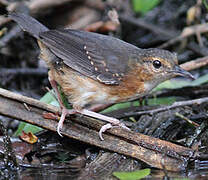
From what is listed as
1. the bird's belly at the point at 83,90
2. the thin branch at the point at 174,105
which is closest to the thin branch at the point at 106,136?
the bird's belly at the point at 83,90

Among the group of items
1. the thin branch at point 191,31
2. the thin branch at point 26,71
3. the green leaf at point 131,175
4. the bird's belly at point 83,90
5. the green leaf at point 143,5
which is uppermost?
the green leaf at point 143,5

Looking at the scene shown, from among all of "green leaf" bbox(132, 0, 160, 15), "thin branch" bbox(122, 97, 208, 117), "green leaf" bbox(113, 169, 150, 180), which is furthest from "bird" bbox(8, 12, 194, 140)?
"green leaf" bbox(132, 0, 160, 15)

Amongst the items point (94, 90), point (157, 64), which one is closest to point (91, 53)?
point (94, 90)

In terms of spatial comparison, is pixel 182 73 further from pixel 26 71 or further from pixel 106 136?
pixel 26 71

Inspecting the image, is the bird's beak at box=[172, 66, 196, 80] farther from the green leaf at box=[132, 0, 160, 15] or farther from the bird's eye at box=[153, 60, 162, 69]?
the green leaf at box=[132, 0, 160, 15]

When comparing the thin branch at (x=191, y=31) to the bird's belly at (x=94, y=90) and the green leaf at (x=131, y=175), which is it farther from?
the green leaf at (x=131, y=175)

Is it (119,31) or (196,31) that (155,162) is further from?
(119,31)

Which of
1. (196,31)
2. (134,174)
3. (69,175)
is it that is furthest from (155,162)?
(196,31)

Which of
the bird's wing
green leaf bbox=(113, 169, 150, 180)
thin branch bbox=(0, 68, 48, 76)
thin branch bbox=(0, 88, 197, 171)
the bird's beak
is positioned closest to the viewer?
green leaf bbox=(113, 169, 150, 180)
